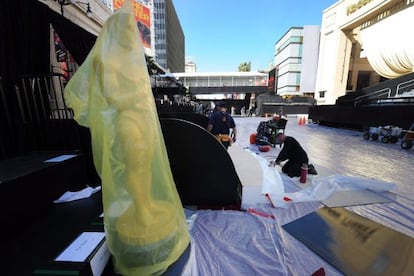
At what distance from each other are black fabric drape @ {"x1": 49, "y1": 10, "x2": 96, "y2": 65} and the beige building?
14.4 m

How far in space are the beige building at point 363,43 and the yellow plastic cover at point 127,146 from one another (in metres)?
14.3

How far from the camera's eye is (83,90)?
46.1 inches

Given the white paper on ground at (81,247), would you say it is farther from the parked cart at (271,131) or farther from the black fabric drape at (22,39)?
the parked cart at (271,131)

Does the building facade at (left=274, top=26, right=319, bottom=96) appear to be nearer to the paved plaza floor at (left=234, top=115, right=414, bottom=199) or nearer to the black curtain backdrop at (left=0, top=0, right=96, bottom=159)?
the paved plaza floor at (left=234, top=115, right=414, bottom=199)

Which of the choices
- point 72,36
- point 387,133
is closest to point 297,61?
point 387,133

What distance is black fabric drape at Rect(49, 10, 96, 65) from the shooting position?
9.41ft

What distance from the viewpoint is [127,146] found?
38.2 inches

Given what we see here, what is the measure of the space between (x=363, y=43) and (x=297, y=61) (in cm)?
1052

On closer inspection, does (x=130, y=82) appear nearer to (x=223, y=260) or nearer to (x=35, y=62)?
(x=223, y=260)

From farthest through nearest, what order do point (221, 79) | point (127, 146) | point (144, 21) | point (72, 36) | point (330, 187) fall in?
point (221, 79), point (144, 21), point (72, 36), point (330, 187), point (127, 146)

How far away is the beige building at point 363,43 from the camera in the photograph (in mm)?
10078

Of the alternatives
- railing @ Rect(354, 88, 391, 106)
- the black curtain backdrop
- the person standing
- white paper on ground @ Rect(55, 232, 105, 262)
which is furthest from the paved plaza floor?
railing @ Rect(354, 88, 391, 106)

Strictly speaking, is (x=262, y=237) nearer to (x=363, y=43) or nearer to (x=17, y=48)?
(x=17, y=48)

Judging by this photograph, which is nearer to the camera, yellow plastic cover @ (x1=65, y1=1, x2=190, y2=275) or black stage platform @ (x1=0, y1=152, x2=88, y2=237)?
yellow plastic cover @ (x1=65, y1=1, x2=190, y2=275)
